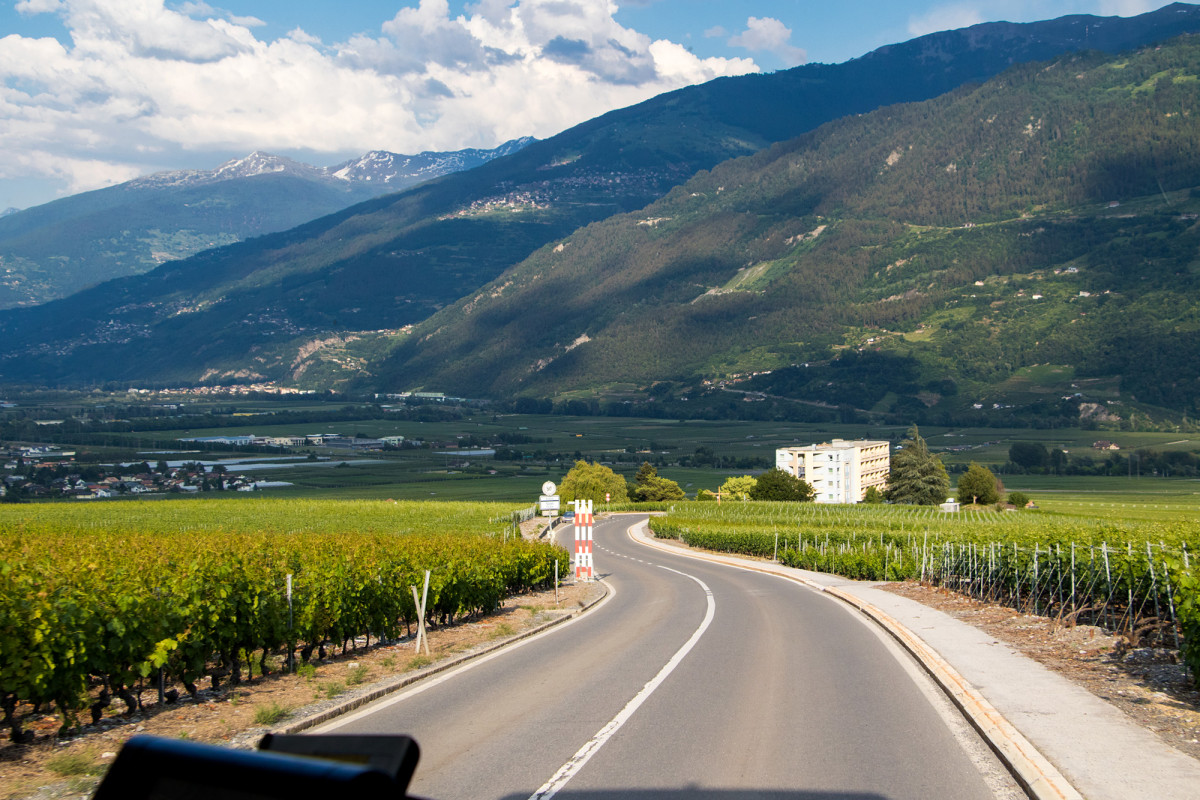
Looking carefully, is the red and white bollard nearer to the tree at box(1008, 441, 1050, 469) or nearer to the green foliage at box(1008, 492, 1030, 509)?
the green foliage at box(1008, 492, 1030, 509)

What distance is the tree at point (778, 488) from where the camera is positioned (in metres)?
108

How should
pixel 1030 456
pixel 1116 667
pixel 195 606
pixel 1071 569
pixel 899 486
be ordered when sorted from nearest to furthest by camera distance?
pixel 195 606, pixel 1116 667, pixel 1071 569, pixel 899 486, pixel 1030 456

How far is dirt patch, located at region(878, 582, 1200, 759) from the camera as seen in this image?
35.9 feet

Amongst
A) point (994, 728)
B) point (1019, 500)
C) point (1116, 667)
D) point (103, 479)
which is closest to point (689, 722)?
point (994, 728)

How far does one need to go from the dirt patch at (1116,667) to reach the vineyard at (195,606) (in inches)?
428

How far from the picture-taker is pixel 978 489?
327ft

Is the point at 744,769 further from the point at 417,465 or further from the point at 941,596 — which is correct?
the point at 417,465

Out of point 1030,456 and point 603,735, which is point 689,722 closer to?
point 603,735

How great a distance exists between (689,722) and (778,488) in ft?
324

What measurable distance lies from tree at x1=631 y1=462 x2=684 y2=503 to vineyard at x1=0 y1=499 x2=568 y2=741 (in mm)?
94506

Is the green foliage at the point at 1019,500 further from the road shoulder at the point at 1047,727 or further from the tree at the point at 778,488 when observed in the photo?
the road shoulder at the point at 1047,727

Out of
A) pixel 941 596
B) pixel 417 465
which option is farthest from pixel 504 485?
pixel 941 596

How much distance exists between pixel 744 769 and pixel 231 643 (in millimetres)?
7319

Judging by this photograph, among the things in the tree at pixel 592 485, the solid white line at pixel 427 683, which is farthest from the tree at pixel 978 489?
the solid white line at pixel 427 683
